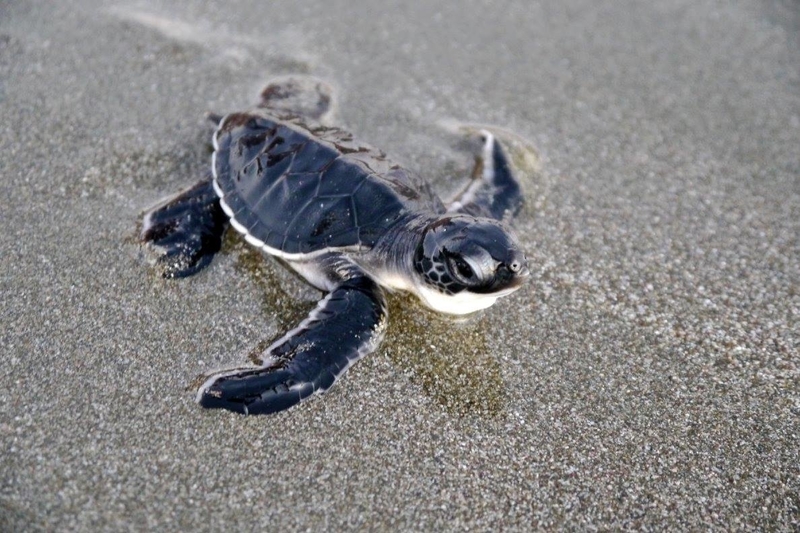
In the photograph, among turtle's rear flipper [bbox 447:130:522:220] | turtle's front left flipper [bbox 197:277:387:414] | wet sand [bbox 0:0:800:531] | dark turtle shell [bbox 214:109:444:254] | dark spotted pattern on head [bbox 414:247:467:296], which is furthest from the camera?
turtle's rear flipper [bbox 447:130:522:220]

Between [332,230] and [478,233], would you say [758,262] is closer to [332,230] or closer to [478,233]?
[478,233]

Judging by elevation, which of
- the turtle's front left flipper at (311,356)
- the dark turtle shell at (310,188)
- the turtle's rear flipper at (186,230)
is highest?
the dark turtle shell at (310,188)

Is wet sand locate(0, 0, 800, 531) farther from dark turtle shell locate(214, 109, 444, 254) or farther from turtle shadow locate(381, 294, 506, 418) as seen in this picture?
dark turtle shell locate(214, 109, 444, 254)

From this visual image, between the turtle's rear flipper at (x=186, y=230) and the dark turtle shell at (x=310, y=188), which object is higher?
the dark turtle shell at (x=310, y=188)

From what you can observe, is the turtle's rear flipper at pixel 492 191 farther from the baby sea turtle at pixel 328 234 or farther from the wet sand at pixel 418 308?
the wet sand at pixel 418 308

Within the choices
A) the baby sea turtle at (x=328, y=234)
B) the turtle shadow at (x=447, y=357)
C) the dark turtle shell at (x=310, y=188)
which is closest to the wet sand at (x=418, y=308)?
Result: the turtle shadow at (x=447, y=357)

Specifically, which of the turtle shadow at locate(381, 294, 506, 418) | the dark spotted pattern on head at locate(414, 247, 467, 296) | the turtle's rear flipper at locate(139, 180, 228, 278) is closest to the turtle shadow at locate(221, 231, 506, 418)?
the turtle shadow at locate(381, 294, 506, 418)
